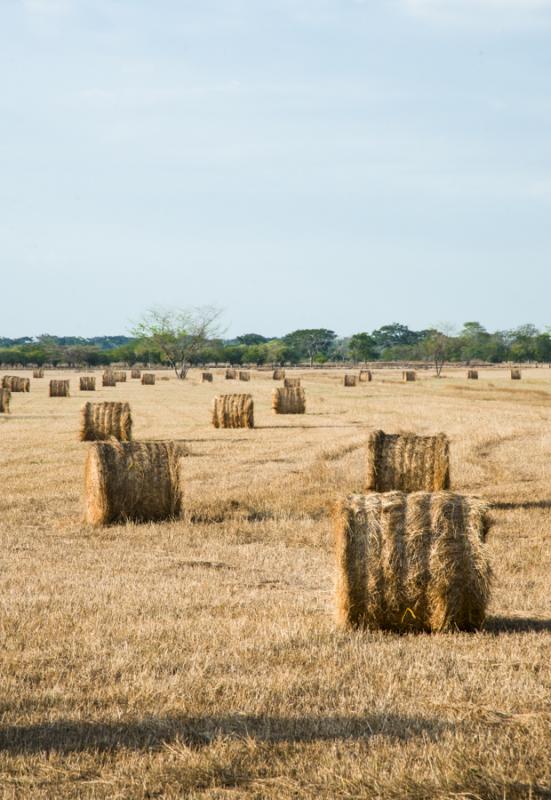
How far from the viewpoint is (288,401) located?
36.6 metres

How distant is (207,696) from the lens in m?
6.66

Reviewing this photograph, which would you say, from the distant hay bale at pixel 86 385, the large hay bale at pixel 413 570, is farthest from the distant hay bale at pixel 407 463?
the distant hay bale at pixel 86 385

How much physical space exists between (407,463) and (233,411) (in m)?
14.8

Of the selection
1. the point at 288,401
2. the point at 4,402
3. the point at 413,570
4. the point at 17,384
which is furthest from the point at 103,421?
the point at 17,384

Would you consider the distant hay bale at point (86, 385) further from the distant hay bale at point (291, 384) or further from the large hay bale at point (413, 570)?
the large hay bale at point (413, 570)

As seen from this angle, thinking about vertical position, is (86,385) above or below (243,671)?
above

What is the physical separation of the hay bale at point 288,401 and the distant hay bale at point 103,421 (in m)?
11.2

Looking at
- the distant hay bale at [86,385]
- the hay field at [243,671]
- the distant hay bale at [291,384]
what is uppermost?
the distant hay bale at [291,384]

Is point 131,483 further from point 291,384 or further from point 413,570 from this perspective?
point 291,384

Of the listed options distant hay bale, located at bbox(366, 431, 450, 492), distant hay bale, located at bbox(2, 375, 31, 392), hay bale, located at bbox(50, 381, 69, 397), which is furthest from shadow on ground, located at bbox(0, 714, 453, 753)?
distant hay bale, located at bbox(2, 375, 31, 392)

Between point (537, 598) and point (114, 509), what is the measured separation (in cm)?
632

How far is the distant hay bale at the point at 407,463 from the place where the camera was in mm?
15766

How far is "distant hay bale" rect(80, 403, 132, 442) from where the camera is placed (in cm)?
2566

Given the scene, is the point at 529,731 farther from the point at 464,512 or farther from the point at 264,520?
the point at 264,520
